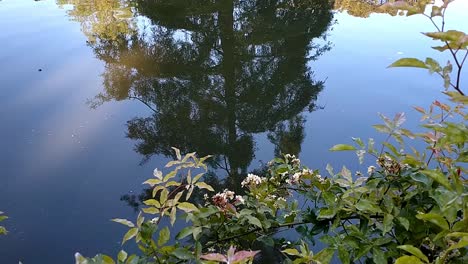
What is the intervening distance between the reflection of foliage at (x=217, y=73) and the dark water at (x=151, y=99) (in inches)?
0.6

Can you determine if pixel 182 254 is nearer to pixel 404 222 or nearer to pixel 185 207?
pixel 185 207

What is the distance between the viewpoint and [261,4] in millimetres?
5527

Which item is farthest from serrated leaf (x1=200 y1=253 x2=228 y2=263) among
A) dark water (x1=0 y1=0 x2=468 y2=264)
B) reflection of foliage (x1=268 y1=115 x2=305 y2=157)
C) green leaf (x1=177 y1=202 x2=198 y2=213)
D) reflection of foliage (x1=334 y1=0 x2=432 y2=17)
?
reflection of foliage (x1=334 y1=0 x2=432 y2=17)

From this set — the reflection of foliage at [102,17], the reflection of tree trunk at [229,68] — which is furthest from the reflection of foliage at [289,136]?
the reflection of foliage at [102,17]

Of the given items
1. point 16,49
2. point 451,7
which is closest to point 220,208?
point 16,49

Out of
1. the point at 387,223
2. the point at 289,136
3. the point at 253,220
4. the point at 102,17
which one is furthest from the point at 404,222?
the point at 102,17

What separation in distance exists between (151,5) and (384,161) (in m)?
5.17

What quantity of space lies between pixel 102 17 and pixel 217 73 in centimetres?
229

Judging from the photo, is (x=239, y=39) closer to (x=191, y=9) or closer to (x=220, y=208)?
(x=191, y=9)

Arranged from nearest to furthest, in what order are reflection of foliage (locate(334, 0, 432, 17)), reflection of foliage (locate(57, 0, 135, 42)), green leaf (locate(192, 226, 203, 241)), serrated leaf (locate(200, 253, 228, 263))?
1. serrated leaf (locate(200, 253, 228, 263))
2. green leaf (locate(192, 226, 203, 241))
3. reflection of foliage (locate(57, 0, 135, 42))
4. reflection of foliage (locate(334, 0, 432, 17))

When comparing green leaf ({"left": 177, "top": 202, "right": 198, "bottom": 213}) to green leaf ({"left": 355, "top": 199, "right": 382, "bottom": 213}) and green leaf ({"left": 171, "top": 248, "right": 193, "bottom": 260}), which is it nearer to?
green leaf ({"left": 171, "top": 248, "right": 193, "bottom": 260})

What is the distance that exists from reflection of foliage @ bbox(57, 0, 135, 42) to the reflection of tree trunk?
1065 mm

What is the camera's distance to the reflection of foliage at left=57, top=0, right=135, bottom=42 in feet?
15.7

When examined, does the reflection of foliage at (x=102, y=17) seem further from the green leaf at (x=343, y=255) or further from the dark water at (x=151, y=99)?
the green leaf at (x=343, y=255)
